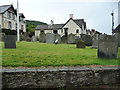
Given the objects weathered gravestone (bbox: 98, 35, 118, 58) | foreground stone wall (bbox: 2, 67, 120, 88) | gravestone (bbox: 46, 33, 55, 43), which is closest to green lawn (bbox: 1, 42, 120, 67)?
weathered gravestone (bbox: 98, 35, 118, 58)

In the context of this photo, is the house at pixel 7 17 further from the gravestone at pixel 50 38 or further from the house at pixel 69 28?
the gravestone at pixel 50 38

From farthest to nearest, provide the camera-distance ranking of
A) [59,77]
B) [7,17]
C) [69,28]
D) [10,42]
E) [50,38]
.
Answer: [69,28]
[7,17]
[50,38]
[10,42]
[59,77]

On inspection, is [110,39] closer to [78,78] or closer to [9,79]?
[78,78]

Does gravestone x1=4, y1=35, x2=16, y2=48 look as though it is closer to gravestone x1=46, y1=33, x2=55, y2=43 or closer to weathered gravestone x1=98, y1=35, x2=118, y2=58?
weathered gravestone x1=98, y1=35, x2=118, y2=58

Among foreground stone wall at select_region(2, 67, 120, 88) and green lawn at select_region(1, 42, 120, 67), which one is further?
green lawn at select_region(1, 42, 120, 67)

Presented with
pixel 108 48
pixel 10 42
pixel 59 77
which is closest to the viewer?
pixel 59 77

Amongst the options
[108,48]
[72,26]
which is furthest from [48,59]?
[72,26]

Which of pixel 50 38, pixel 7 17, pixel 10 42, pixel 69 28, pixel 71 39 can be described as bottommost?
Answer: pixel 10 42

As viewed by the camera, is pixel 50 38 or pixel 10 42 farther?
pixel 50 38

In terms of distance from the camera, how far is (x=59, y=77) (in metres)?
3.04

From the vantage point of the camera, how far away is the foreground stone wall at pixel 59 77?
9.49 feet

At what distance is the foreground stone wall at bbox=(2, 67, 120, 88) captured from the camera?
9.49ft

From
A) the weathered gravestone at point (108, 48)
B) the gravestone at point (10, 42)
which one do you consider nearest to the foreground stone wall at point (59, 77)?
A: the weathered gravestone at point (108, 48)

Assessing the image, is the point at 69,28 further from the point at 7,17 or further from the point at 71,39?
the point at 71,39
